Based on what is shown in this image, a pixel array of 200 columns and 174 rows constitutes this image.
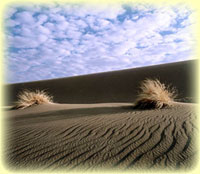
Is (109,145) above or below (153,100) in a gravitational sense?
below

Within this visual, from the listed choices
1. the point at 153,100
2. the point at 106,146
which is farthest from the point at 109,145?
the point at 153,100

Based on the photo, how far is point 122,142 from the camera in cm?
277

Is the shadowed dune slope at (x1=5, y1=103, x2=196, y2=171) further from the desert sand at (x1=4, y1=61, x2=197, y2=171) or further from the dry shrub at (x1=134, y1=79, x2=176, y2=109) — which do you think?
the dry shrub at (x1=134, y1=79, x2=176, y2=109)

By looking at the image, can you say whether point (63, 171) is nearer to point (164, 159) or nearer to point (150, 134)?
point (164, 159)

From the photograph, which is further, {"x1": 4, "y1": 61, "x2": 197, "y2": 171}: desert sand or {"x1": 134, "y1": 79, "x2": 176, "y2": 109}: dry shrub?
{"x1": 134, "y1": 79, "x2": 176, "y2": 109}: dry shrub

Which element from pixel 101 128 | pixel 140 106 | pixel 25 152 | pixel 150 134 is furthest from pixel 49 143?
pixel 140 106

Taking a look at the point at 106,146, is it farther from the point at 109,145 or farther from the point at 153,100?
the point at 153,100

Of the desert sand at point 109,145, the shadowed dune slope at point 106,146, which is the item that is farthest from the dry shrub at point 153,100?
the shadowed dune slope at point 106,146

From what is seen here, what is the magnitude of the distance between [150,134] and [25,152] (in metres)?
2.11

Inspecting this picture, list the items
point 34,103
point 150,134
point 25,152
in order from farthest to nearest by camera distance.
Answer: point 34,103, point 150,134, point 25,152

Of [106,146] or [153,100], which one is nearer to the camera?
[106,146]

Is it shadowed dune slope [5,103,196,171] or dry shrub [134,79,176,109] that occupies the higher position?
dry shrub [134,79,176,109]

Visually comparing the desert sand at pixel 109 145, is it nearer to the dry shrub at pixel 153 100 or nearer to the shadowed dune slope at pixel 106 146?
the shadowed dune slope at pixel 106 146

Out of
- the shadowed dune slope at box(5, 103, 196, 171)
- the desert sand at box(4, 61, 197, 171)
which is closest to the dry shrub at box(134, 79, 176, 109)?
the desert sand at box(4, 61, 197, 171)
